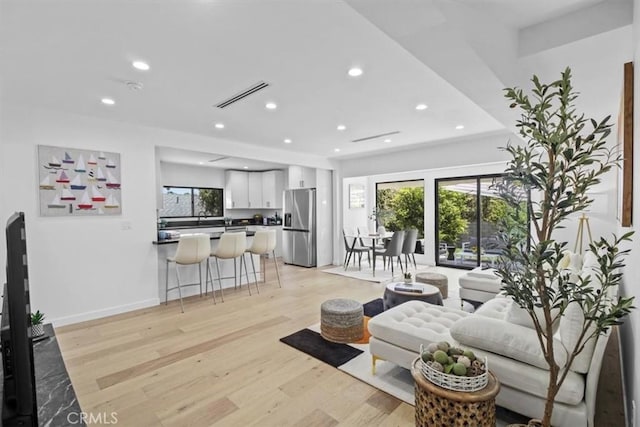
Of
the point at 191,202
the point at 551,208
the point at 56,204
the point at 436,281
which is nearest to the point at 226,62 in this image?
the point at 551,208

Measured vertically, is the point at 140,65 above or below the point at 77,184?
above

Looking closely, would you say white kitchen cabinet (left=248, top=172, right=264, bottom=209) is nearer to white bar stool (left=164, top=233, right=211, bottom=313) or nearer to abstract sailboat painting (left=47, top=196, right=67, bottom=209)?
white bar stool (left=164, top=233, right=211, bottom=313)

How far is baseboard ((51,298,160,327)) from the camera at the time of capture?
11.9ft

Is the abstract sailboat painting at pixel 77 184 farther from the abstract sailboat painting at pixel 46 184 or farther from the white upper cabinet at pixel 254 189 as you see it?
the white upper cabinet at pixel 254 189

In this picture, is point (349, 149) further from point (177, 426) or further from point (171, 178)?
point (177, 426)

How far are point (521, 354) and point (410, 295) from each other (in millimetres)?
1564

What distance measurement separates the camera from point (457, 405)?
5.30 ft

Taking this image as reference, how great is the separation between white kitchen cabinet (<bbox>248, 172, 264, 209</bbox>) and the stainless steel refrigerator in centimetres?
129

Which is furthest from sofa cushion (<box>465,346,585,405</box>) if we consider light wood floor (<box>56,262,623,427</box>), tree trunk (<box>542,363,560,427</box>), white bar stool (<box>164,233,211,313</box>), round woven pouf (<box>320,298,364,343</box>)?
white bar stool (<box>164,233,211,313</box>)

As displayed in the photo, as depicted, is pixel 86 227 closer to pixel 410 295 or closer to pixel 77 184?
pixel 77 184

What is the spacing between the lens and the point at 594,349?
1696mm

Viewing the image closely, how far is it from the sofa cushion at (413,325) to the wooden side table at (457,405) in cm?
51

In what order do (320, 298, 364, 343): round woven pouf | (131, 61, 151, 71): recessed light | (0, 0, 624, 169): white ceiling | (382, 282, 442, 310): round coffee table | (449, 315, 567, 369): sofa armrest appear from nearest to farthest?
(449, 315, 567, 369): sofa armrest, (0, 0, 624, 169): white ceiling, (131, 61, 151, 71): recessed light, (320, 298, 364, 343): round woven pouf, (382, 282, 442, 310): round coffee table

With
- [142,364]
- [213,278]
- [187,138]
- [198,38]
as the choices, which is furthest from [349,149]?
[142,364]
